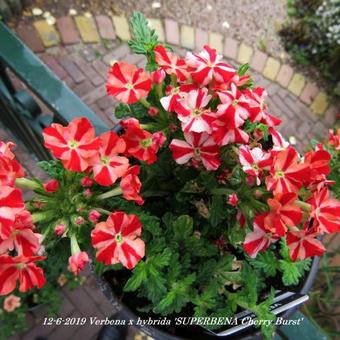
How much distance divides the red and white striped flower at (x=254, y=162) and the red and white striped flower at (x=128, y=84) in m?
0.26

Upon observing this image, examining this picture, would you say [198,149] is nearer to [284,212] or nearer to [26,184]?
[284,212]

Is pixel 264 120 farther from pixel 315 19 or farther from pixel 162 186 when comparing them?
pixel 315 19

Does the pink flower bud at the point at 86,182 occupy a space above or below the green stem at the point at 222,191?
below

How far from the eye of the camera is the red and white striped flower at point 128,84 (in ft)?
3.22

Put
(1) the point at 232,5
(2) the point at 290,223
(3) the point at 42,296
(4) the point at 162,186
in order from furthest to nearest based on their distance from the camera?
(1) the point at 232,5 → (3) the point at 42,296 → (4) the point at 162,186 → (2) the point at 290,223

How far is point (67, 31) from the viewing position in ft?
10.6

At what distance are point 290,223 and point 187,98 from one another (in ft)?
1.07

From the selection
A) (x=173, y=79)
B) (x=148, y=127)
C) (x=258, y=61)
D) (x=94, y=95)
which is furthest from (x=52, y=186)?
Answer: (x=258, y=61)

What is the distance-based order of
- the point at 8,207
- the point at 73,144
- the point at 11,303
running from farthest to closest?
the point at 11,303 < the point at 73,144 < the point at 8,207

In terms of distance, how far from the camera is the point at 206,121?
0.91 metres

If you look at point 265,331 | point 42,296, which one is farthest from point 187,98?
point 42,296

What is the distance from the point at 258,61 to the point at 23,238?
3.17m

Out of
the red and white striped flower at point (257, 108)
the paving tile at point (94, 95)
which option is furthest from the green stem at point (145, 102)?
the paving tile at point (94, 95)

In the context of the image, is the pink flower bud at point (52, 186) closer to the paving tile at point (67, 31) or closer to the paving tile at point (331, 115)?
the paving tile at point (67, 31)
